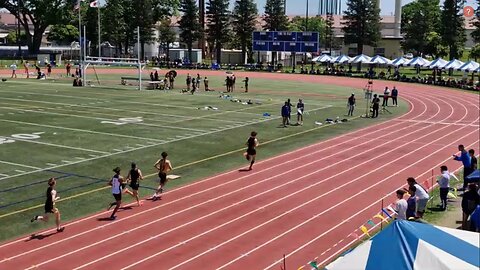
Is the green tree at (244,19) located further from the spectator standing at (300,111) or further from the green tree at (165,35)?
the spectator standing at (300,111)

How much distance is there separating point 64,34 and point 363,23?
60.9 metres

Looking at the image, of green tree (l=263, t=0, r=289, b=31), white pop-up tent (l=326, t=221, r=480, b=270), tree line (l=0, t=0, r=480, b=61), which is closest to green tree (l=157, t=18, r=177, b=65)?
tree line (l=0, t=0, r=480, b=61)

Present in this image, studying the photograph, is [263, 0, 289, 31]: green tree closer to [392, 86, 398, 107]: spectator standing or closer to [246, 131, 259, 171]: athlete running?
[392, 86, 398, 107]: spectator standing

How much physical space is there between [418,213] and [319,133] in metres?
16.7

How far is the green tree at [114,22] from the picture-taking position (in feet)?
343

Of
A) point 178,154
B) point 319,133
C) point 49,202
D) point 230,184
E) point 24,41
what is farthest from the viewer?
point 24,41

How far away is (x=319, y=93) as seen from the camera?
54.3m

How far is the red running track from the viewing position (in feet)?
43.2

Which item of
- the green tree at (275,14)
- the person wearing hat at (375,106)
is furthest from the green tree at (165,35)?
the person wearing hat at (375,106)

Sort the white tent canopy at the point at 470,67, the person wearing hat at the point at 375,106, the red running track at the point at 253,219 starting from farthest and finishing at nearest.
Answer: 1. the white tent canopy at the point at 470,67
2. the person wearing hat at the point at 375,106
3. the red running track at the point at 253,219

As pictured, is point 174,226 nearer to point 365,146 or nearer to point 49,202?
point 49,202

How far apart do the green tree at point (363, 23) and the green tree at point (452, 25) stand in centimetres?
1074

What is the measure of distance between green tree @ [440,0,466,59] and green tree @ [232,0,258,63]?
31.9m

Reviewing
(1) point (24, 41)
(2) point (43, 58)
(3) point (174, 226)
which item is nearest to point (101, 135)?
(3) point (174, 226)
